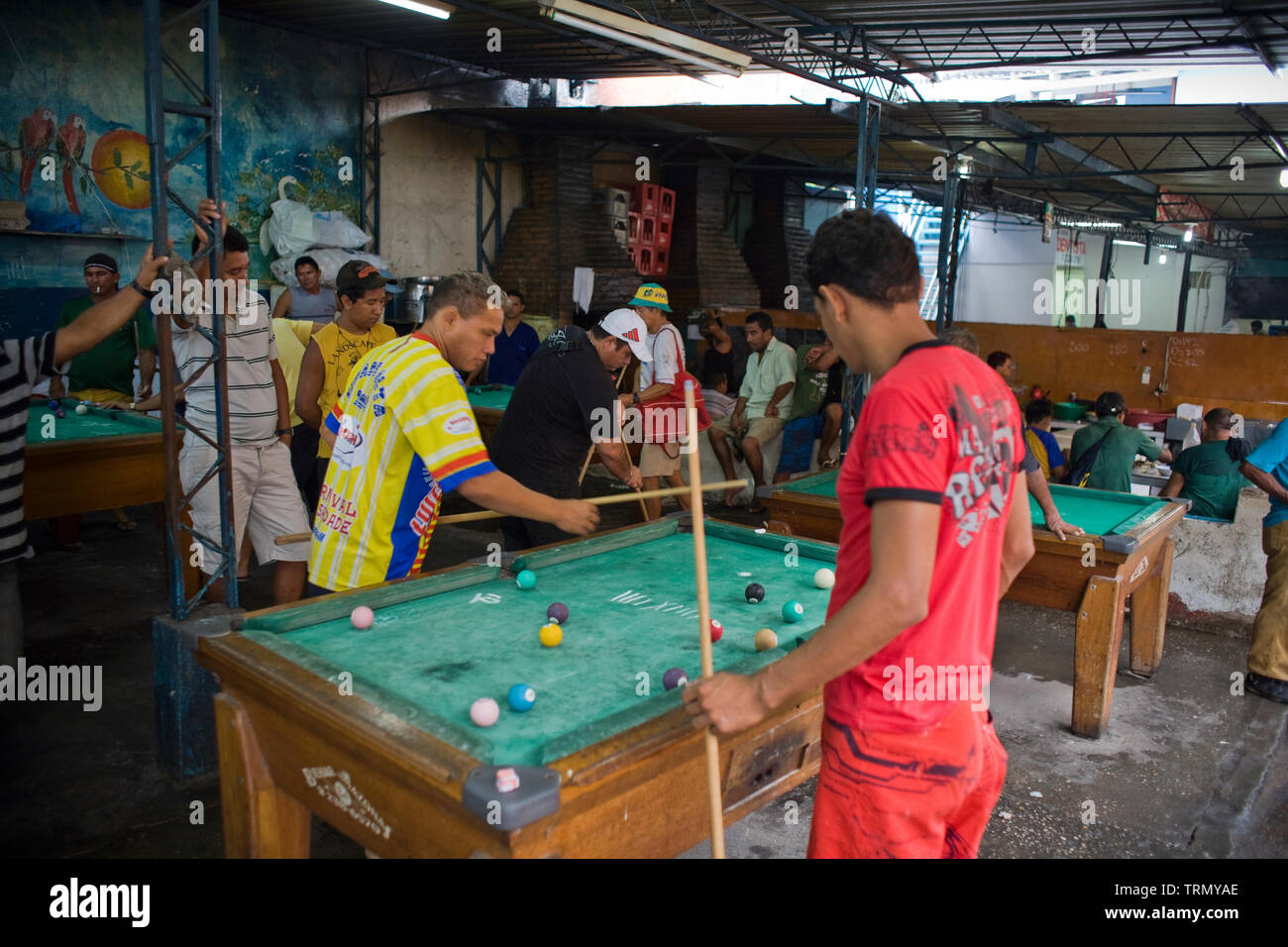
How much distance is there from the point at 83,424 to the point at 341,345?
1613 millimetres

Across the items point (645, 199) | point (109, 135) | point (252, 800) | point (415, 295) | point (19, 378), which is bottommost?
point (252, 800)

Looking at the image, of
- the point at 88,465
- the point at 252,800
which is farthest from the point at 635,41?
the point at 252,800

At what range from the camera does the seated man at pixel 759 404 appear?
8156 mm

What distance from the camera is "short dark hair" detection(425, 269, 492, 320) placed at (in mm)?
2840

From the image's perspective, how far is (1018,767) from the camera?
3.90 metres

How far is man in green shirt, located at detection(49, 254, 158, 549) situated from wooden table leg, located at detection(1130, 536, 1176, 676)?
6124mm

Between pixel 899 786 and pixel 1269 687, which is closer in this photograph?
pixel 899 786

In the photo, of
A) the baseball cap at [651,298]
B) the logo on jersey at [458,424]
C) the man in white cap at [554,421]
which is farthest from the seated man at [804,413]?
the logo on jersey at [458,424]

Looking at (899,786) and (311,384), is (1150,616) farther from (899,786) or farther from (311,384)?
(311,384)

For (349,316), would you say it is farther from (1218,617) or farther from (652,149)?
(652,149)

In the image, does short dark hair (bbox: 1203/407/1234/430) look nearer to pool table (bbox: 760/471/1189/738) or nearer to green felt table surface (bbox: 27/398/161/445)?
pool table (bbox: 760/471/1189/738)

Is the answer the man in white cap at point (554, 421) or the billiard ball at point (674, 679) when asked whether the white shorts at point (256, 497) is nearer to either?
the man in white cap at point (554, 421)

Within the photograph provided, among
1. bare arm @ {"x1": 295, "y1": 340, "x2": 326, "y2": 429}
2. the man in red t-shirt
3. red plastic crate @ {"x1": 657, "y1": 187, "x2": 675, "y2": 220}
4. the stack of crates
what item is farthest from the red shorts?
red plastic crate @ {"x1": 657, "y1": 187, "x2": 675, "y2": 220}
